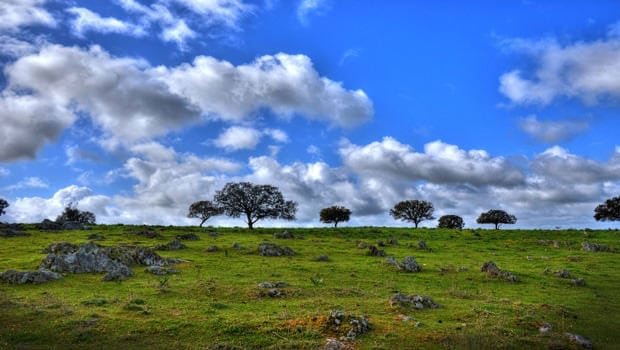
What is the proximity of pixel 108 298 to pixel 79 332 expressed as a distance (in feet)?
21.9

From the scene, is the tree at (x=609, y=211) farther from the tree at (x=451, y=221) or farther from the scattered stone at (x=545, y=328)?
the scattered stone at (x=545, y=328)

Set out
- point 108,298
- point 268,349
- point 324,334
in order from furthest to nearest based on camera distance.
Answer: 1. point 108,298
2. point 324,334
3. point 268,349

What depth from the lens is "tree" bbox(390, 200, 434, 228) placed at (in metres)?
111

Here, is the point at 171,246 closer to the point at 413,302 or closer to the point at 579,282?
the point at 413,302

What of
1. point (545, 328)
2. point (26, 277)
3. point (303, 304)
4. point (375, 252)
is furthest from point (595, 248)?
point (26, 277)

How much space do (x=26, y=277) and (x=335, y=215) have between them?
253 ft

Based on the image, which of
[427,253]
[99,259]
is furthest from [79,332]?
[427,253]

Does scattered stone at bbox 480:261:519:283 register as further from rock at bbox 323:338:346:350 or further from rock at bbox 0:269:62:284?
rock at bbox 0:269:62:284

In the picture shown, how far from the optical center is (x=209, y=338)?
22750 mm

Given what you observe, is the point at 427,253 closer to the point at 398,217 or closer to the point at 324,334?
the point at 324,334

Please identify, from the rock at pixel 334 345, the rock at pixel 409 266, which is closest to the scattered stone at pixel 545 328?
the rock at pixel 334 345

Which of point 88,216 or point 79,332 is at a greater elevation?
point 88,216

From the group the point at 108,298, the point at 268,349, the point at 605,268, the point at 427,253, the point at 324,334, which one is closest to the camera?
the point at 268,349

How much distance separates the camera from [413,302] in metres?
28.9
